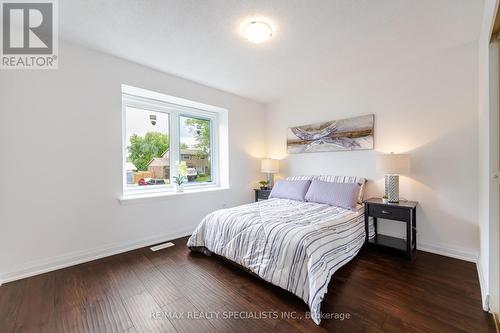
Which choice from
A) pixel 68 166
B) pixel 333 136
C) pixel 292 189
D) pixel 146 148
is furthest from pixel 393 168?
pixel 68 166

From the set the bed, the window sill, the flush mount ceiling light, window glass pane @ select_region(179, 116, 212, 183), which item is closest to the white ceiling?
the flush mount ceiling light

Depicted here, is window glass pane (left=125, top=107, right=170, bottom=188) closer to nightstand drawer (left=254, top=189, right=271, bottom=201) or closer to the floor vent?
the floor vent

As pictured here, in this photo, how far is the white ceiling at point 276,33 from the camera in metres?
1.86

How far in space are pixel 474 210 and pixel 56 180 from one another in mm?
4674

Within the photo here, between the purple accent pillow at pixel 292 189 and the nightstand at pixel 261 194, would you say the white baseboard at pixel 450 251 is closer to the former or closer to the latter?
the purple accent pillow at pixel 292 189

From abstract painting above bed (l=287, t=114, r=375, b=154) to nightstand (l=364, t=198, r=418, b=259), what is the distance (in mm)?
933

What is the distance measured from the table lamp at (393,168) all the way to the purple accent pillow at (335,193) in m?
0.37

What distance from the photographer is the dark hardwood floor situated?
1525mm

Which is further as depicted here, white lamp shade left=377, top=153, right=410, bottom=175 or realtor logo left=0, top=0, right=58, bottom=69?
white lamp shade left=377, top=153, right=410, bottom=175

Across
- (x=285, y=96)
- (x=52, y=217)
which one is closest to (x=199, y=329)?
(x=52, y=217)

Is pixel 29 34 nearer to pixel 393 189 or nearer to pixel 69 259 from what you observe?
pixel 69 259

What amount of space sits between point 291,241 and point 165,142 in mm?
2709

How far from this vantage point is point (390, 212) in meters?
2.60

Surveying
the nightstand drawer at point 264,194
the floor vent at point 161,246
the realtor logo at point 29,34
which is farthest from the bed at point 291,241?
the realtor logo at point 29,34
